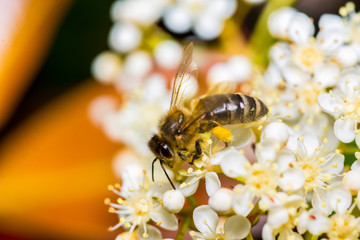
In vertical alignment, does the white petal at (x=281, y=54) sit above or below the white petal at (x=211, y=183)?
above

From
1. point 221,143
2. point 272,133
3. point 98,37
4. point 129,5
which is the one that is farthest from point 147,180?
point 98,37

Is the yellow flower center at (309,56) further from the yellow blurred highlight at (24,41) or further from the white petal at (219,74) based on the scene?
the yellow blurred highlight at (24,41)

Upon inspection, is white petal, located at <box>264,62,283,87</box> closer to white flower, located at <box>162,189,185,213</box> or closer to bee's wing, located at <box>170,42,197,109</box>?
bee's wing, located at <box>170,42,197,109</box>

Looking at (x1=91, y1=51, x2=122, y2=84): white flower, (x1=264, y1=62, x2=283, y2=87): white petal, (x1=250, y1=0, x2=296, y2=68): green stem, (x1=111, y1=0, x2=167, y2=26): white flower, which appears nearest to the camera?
(x1=264, y1=62, x2=283, y2=87): white petal

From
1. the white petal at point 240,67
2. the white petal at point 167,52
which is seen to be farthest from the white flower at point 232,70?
the white petal at point 167,52

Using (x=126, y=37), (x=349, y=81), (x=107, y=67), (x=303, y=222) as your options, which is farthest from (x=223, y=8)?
(x=303, y=222)

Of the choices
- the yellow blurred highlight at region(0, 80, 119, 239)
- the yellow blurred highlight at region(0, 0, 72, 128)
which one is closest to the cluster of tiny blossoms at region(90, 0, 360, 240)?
the yellow blurred highlight at region(0, 80, 119, 239)

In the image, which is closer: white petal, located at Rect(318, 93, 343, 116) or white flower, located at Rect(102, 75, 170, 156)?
white petal, located at Rect(318, 93, 343, 116)
